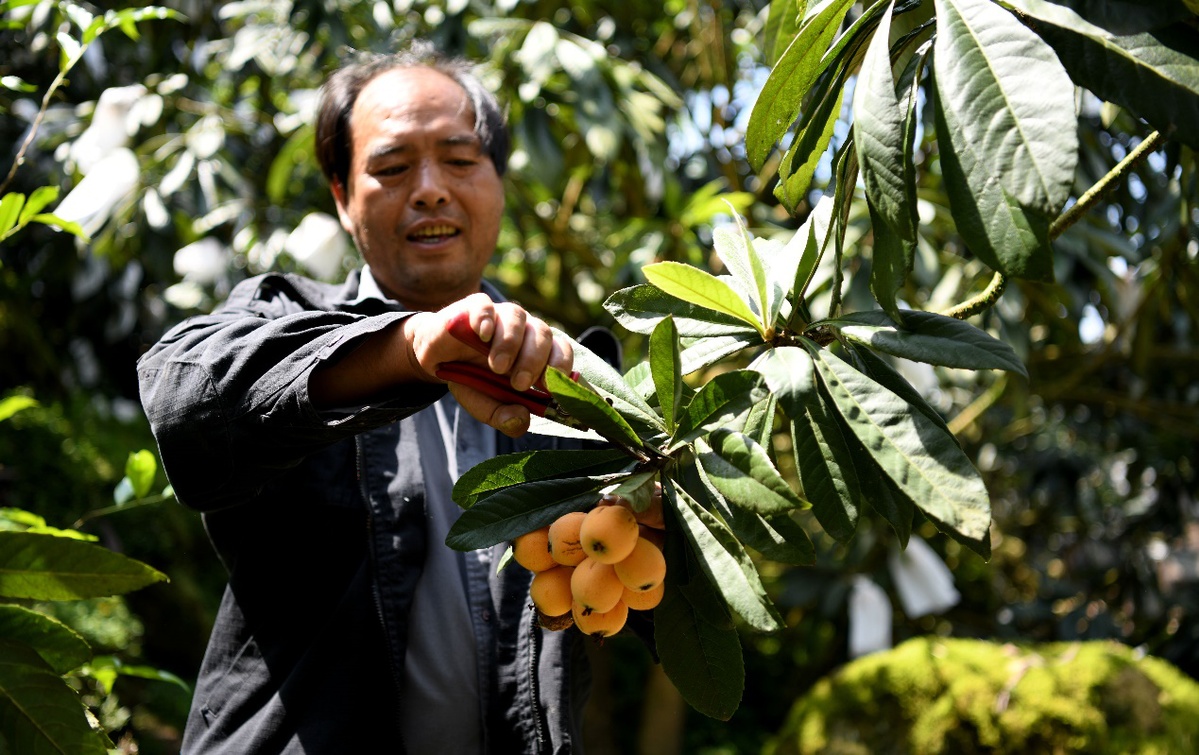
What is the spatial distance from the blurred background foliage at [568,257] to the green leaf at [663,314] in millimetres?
1142

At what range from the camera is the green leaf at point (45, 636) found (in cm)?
91

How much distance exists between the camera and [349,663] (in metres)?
1.08

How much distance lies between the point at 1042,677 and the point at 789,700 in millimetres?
1976

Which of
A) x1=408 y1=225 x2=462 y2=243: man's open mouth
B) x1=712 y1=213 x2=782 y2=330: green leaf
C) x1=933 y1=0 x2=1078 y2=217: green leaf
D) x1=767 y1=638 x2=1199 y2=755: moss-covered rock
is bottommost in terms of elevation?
x1=767 y1=638 x2=1199 y2=755: moss-covered rock

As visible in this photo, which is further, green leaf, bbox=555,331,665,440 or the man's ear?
the man's ear

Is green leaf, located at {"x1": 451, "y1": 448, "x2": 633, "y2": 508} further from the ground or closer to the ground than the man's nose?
closer to the ground

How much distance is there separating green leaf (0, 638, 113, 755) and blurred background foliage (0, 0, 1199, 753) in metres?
0.85

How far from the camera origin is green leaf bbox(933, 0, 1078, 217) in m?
0.62

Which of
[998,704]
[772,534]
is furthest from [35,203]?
[998,704]

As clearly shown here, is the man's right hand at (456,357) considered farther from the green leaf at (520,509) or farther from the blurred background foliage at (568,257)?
the blurred background foliage at (568,257)

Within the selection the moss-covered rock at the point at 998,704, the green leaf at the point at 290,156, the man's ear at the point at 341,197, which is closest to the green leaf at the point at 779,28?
the man's ear at the point at 341,197

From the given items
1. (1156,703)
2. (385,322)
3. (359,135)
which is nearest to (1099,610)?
(1156,703)

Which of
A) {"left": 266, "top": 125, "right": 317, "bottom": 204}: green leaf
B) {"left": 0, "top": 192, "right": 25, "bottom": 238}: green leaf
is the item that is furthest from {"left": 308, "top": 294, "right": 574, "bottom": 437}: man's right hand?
{"left": 266, "top": 125, "right": 317, "bottom": 204}: green leaf

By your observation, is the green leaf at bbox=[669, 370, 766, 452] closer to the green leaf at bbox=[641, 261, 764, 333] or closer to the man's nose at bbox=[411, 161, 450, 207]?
the green leaf at bbox=[641, 261, 764, 333]
